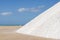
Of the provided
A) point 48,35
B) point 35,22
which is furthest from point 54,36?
point 35,22

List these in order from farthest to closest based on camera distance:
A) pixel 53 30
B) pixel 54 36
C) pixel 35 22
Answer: pixel 35 22, pixel 53 30, pixel 54 36

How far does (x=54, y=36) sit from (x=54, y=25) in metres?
3.36

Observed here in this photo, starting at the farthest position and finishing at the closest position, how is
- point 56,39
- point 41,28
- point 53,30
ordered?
point 41,28
point 53,30
point 56,39

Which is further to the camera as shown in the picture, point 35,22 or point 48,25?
point 35,22

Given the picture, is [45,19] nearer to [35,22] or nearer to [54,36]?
[35,22]

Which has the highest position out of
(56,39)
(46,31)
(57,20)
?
(57,20)

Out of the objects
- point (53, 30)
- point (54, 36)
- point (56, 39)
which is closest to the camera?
point (56, 39)

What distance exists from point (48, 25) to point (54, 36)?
4015mm

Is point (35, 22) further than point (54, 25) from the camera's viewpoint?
Yes

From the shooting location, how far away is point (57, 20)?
32781mm

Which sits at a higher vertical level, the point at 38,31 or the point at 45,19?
the point at 45,19

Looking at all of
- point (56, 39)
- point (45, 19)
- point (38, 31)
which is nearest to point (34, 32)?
point (38, 31)

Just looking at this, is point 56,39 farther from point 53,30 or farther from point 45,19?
point 45,19

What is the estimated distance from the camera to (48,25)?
3275 centimetres
